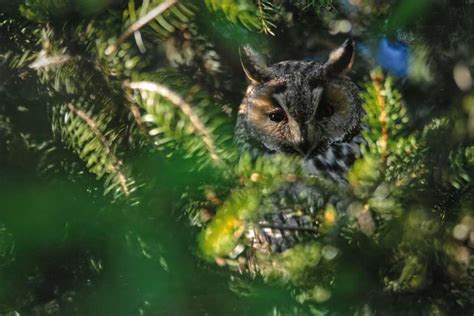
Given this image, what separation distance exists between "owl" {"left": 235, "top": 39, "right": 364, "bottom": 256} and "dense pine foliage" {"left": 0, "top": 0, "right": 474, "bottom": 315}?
0.91ft

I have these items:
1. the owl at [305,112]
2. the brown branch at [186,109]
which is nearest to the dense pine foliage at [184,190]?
the brown branch at [186,109]

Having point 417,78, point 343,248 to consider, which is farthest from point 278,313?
point 417,78

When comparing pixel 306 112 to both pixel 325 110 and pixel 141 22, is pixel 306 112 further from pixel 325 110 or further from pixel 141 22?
pixel 141 22

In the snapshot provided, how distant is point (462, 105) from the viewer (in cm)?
62

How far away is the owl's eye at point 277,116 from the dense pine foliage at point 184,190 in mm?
442

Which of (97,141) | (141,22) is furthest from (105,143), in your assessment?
(141,22)

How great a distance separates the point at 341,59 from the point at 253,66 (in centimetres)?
15

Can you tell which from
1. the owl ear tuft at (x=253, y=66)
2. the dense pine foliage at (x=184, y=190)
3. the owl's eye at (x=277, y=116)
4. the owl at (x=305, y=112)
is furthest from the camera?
the owl's eye at (x=277, y=116)

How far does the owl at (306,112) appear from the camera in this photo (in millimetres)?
1059

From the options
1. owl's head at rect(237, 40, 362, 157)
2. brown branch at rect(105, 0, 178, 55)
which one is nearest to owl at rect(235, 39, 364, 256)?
owl's head at rect(237, 40, 362, 157)

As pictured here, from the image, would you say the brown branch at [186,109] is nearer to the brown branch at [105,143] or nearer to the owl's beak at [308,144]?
the brown branch at [105,143]

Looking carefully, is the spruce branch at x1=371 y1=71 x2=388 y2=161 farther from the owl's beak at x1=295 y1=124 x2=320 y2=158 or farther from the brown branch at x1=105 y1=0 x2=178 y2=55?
the owl's beak at x1=295 y1=124 x2=320 y2=158

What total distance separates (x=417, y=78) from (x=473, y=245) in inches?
12.7

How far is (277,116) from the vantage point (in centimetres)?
118
